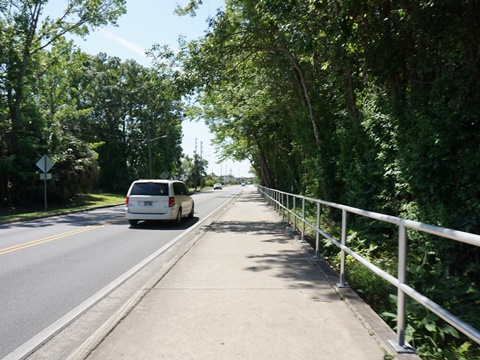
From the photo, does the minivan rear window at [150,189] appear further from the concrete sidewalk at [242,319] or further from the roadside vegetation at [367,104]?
the concrete sidewalk at [242,319]

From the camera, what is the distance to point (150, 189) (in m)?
14.2

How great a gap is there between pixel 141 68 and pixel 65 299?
167 ft

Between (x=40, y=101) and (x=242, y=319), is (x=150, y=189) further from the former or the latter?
(x=40, y=101)

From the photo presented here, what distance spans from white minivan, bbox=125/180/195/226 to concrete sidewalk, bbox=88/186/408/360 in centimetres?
697

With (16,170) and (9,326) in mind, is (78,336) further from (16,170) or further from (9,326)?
(16,170)

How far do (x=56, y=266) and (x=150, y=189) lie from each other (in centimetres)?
682

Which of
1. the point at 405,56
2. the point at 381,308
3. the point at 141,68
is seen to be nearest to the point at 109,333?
the point at 381,308

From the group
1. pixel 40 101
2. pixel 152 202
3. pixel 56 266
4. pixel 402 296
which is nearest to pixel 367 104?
pixel 402 296

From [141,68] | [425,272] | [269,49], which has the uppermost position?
[141,68]

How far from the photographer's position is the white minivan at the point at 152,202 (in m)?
13.8

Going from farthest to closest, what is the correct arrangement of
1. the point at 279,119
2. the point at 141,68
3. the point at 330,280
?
the point at 141,68
the point at 279,119
the point at 330,280

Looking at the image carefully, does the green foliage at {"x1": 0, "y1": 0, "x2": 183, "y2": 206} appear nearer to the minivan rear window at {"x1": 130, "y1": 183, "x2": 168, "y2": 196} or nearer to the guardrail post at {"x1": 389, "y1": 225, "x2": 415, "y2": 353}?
the minivan rear window at {"x1": 130, "y1": 183, "x2": 168, "y2": 196}

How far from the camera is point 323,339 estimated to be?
373 cm

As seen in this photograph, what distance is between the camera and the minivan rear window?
1409cm
